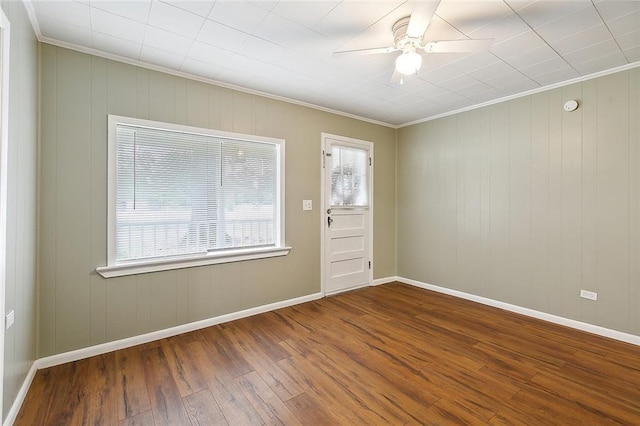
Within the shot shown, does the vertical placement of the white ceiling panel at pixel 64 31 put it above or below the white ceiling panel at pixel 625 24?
above

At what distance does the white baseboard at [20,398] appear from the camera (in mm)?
1652

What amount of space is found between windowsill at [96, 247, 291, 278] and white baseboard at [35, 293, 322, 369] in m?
0.59

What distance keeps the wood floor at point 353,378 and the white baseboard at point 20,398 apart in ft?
0.12

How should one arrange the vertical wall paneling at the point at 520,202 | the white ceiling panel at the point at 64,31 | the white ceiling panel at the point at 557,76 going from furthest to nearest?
the vertical wall paneling at the point at 520,202
the white ceiling panel at the point at 557,76
the white ceiling panel at the point at 64,31

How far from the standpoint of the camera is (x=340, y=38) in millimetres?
2238

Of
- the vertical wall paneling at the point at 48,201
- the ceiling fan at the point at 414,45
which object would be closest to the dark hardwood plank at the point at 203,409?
the vertical wall paneling at the point at 48,201

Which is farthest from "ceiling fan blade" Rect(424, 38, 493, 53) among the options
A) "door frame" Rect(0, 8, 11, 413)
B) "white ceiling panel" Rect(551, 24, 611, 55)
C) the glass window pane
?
"door frame" Rect(0, 8, 11, 413)

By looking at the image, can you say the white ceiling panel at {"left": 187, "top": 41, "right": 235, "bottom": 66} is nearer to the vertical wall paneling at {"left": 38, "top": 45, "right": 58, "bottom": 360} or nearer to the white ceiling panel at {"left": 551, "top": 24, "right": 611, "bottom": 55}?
the vertical wall paneling at {"left": 38, "top": 45, "right": 58, "bottom": 360}

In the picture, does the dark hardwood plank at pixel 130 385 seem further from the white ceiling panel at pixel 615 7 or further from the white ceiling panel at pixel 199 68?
the white ceiling panel at pixel 615 7

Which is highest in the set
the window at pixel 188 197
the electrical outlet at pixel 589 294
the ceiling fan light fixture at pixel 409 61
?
the ceiling fan light fixture at pixel 409 61

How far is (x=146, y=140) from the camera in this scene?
8.88 feet

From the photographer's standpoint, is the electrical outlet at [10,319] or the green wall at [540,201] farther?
the green wall at [540,201]

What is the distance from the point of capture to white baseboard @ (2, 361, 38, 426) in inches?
65.0

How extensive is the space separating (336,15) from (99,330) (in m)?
3.15
